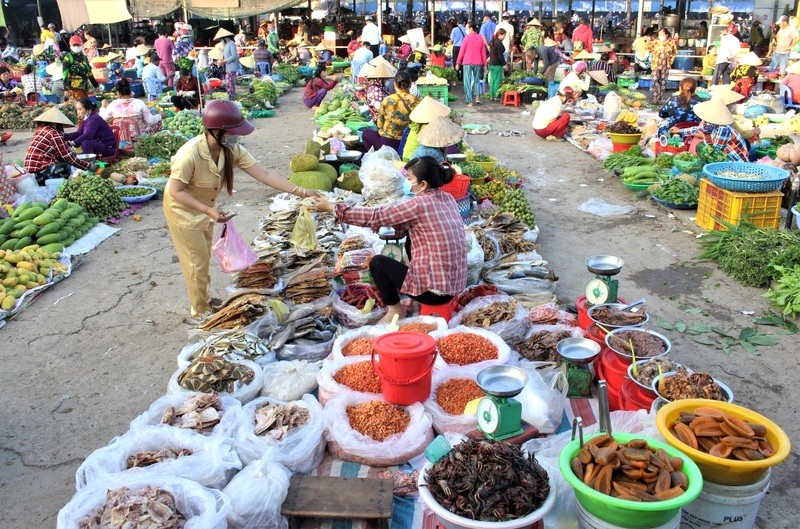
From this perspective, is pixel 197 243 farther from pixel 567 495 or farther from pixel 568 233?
pixel 568 233

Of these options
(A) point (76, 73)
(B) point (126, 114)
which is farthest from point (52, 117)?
(A) point (76, 73)

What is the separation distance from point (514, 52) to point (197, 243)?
60.3ft

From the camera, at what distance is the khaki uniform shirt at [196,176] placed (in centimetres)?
452

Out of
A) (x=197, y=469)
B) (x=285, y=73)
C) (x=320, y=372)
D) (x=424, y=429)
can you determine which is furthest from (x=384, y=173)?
(x=285, y=73)

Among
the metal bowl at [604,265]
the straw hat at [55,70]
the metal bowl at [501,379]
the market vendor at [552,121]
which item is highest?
the straw hat at [55,70]

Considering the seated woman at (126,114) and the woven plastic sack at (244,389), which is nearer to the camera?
the woven plastic sack at (244,389)

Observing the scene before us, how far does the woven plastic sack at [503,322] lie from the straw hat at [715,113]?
4194 mm

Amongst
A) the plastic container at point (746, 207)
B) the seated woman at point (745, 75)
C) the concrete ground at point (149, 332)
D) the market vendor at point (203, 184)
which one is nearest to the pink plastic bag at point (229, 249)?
the market vendor at point (203, 184)

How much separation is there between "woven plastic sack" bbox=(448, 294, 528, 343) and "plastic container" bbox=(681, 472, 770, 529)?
1.84 metres

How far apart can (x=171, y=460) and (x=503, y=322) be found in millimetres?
2279

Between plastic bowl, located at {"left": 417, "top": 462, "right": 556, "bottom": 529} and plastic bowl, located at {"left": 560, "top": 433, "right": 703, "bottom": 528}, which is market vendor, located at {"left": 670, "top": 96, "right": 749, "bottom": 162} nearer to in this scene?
plastic bowl, located at {"left": 560, "top": 433, "right": 703, "bottom": 528}

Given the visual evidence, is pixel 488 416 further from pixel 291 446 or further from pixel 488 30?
pixel 488 30

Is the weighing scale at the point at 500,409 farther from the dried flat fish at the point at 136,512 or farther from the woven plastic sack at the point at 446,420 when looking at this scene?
the dried flat fish at the point at 136,512

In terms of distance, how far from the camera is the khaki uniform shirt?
4520 mm
